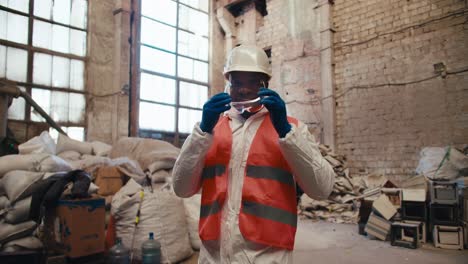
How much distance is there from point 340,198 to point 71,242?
491cm

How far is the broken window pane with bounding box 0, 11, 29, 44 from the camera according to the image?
5.48 meters

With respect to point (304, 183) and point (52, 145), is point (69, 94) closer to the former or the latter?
point (52, 145)

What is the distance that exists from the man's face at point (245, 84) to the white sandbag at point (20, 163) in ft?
9.85

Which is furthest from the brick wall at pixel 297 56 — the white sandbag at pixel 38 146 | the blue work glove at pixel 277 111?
the blue work glove at pixel 277 111

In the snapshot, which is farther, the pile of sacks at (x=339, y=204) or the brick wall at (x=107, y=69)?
the brick wall at (x=107, y=69)

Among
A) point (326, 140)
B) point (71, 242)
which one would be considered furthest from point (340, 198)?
point (71, 242)

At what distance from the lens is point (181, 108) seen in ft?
25.6

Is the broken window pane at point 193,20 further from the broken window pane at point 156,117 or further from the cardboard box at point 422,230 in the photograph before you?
the cardboard box at point 422,230

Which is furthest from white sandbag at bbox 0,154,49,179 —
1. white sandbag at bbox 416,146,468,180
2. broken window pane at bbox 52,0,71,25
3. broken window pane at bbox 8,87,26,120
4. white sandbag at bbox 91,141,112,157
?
white sandbag at bbox 416,146,468,180

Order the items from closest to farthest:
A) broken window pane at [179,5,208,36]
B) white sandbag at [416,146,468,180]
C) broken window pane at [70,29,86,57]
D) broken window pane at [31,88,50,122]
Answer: white sandbag at [416,146,468,180] < broken window pane at [31,88,50,122] < broken window pane at [70,29,86,57] < broken window pane at [179,5,208,36]

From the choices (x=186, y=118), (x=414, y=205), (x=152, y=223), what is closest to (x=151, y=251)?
(x=152, y=223)

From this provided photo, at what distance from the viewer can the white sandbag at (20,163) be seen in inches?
129

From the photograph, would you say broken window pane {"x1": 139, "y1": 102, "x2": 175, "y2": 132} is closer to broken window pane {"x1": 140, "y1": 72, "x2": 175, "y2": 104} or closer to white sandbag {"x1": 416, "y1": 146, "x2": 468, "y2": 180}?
broken window pane {"x1": 140, "y1": 72, "x2": 175, "y2": 104}

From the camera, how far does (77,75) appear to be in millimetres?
6242
